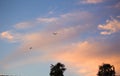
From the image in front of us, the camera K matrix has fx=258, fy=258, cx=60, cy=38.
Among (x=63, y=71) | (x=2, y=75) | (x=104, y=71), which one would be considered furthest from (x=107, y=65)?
(x=2, y=75)

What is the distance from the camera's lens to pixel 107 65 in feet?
520

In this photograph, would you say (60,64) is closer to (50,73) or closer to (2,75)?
(50,73)

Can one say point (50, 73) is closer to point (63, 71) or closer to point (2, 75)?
point (63, 71)

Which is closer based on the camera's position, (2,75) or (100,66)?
(100,66)

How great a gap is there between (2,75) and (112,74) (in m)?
80.8

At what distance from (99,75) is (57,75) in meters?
27.6

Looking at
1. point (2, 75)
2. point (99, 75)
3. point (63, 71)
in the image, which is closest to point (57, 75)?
point (63, 71)

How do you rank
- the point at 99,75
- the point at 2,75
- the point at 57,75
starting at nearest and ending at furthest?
the point at 57,75 → the point at 99,75 → the point at 2,75

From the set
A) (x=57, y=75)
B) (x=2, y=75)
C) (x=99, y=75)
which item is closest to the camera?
(x=57, y=75)

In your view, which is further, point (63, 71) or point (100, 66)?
point (100, 66)

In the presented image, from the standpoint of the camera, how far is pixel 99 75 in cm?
15650

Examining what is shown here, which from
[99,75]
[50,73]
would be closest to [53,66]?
[50,73]

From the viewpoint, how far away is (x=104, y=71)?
15788 centimetres

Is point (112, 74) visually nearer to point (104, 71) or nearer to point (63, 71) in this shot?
point (104, 71)
